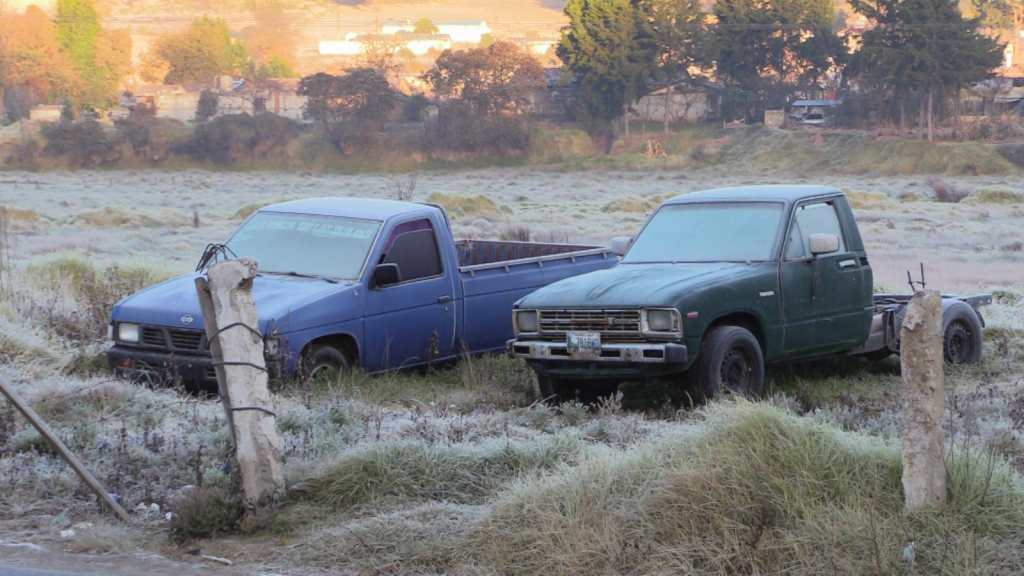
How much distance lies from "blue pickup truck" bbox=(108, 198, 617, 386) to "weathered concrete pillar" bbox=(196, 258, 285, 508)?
2733 millimetres

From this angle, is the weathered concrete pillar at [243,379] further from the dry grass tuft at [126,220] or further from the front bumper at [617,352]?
the dry grass tuft at [126,220]

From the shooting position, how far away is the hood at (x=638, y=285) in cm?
1033

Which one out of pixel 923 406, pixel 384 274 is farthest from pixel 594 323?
pixel 923 406

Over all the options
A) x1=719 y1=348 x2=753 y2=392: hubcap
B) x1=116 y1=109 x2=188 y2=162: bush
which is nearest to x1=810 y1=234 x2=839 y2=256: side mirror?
x1=719 y1=348 x2=753 y2=392: hubcap

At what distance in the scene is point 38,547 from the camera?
7.21 meters

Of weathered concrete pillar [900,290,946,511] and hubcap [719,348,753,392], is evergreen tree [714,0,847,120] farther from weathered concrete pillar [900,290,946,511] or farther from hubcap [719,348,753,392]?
weathered concrete pillar [900,290,946,511]

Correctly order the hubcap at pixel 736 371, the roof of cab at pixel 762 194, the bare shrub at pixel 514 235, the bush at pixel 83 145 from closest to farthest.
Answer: the hubcap at pixel 736 371, the roof of cab at pixel 762 194, the bare shrub at pixel 514 235, the bush at pixel 83 145

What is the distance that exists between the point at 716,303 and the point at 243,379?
13.6ft

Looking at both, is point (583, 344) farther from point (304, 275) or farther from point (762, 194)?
point (304, 275)

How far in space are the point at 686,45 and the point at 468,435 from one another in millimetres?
82232

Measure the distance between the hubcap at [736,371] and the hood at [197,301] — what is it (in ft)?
10.3

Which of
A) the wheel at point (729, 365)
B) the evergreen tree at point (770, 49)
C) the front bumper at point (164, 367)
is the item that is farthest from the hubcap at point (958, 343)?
the evergreen tree at point (770, 49)

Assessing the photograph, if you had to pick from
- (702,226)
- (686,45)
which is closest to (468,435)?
(702,226)

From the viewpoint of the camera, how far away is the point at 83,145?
88.9 metres
